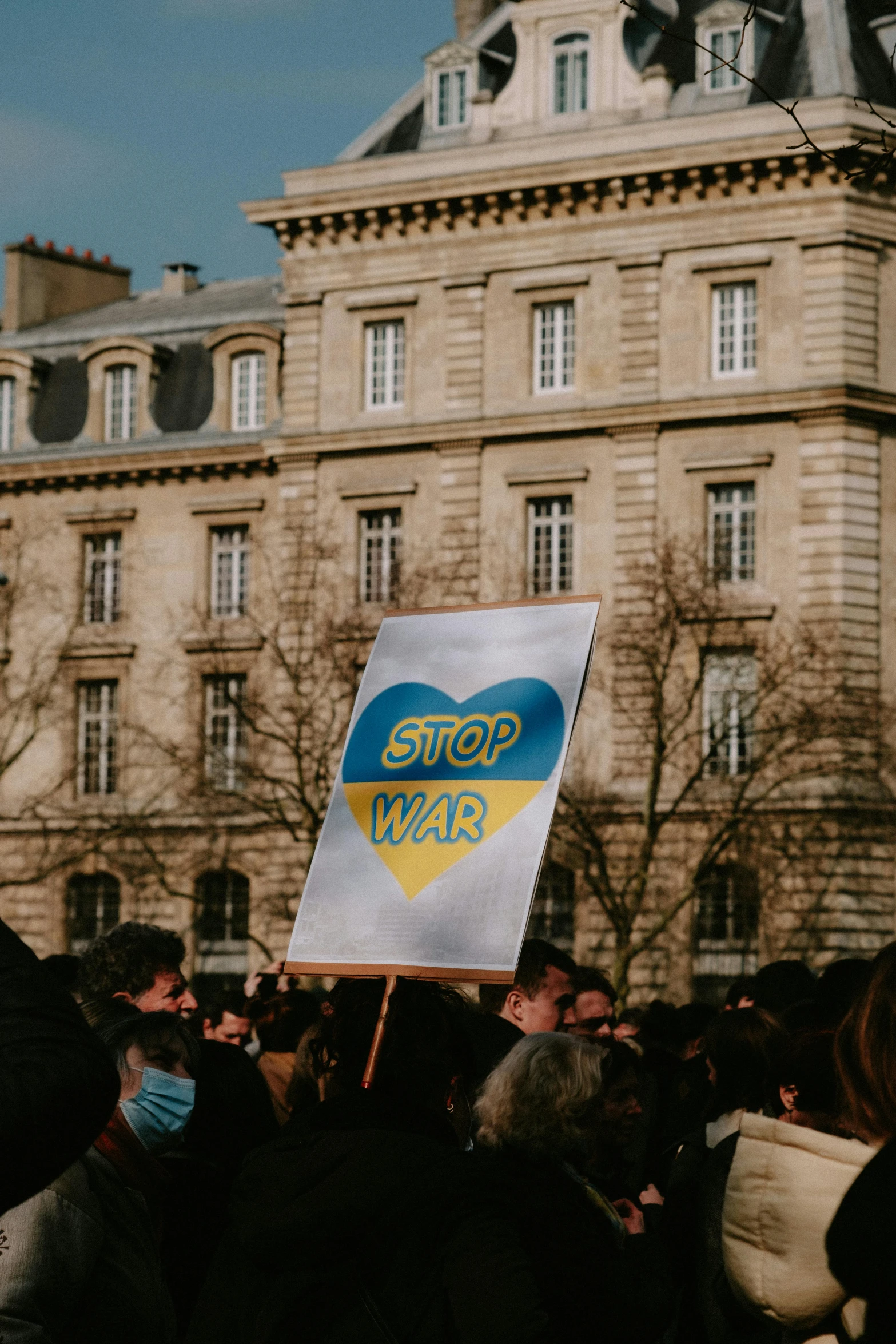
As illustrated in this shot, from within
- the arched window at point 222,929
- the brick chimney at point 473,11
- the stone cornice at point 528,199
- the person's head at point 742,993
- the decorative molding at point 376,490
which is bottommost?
the arched window at point 222,929

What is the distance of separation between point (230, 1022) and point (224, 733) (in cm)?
2881

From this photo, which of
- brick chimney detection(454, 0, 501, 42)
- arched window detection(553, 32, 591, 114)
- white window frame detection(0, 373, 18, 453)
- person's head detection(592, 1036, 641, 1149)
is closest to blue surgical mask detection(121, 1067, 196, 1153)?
person's head detection(592, 1036, 641, 1149)

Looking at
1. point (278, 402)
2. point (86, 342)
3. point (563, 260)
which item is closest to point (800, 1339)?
point (563, 260)

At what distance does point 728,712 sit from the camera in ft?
108

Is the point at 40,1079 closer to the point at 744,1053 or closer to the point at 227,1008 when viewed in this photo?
the point at 744,1053

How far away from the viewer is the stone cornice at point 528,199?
1398 inches

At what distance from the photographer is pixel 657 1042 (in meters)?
11.6

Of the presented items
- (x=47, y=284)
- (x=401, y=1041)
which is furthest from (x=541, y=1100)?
(x=47, y=284)

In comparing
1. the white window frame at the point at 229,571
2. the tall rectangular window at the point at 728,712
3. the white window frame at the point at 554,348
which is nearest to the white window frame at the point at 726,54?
the white window frame at the point at 554,348

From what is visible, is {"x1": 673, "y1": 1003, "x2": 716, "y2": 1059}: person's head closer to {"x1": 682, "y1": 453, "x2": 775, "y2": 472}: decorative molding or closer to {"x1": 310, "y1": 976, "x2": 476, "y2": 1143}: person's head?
{"x1": 310, "y1": 976, "x2": 476, "y2": 1143}: person's head

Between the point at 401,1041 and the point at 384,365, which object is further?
the point at 384,365

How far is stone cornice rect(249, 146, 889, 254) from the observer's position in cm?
3550

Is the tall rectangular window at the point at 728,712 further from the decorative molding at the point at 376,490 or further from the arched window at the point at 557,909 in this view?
the decorative molding at the point at 376,490

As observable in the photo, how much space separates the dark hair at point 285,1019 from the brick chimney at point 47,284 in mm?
41429
